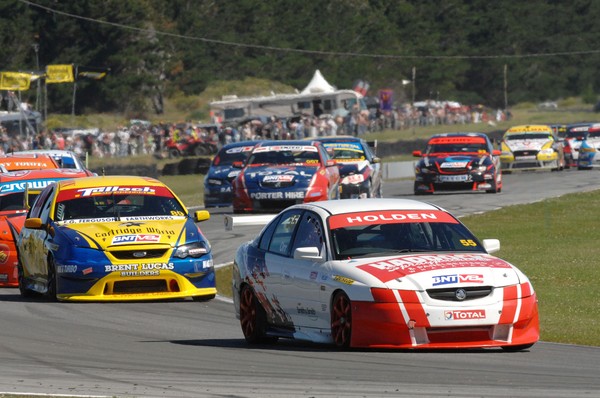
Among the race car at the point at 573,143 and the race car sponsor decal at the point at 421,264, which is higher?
the race car sponsor decal at the point at 421,264

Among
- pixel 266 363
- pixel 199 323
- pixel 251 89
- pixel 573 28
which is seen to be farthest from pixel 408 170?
pixel 573 28

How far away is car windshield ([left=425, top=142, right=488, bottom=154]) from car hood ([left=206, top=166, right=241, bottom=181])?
19.3 feet

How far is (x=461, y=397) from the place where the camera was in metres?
7.74

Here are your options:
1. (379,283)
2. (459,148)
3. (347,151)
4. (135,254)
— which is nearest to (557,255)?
(135,254)

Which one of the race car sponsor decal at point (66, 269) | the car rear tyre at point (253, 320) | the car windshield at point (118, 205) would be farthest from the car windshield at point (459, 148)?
the car rear tyre at point (253, 320)

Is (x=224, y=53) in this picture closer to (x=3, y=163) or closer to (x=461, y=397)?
(x=3, y=163)

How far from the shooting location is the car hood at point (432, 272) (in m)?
9.71

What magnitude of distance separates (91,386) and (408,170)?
1595 inches

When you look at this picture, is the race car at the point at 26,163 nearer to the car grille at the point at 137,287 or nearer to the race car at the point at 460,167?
the car grille at the point at 137,287

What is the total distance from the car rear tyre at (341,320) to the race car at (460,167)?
2264cm

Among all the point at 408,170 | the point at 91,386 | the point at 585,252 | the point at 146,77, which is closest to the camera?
the point at 91,386

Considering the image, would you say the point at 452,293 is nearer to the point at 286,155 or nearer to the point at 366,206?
the point at 366,206

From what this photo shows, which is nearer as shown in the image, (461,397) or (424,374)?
(461,397)

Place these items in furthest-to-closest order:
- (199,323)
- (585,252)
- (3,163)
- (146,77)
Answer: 1. (146,77)
2. (3,163)
3. (585,252)
4. (199,323)
